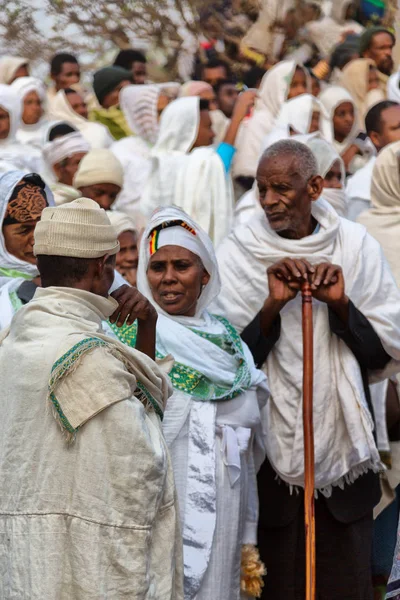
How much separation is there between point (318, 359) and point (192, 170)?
3.40 m

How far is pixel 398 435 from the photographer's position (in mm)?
7113

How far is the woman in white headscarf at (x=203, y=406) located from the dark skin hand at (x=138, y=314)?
622 millimetres

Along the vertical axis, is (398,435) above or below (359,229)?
below

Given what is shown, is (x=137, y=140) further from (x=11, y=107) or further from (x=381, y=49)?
(x=381, y=49)

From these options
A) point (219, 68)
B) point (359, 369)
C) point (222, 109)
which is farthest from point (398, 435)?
point (219, 68)

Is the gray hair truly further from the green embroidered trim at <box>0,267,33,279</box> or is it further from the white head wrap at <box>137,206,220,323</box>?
the green embroidered trim at <box>0,267,33,279</box>

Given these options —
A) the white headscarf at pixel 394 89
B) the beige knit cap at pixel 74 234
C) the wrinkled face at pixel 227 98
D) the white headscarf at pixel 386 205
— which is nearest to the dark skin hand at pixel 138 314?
the beige knit cap at pixel 74 234

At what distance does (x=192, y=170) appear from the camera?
9.31m

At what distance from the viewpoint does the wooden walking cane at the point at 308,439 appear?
5.83 metres

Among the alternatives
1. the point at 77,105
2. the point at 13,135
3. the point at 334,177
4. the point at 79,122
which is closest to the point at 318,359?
the point at 334,177

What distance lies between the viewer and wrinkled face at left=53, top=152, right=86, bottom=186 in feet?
32.3

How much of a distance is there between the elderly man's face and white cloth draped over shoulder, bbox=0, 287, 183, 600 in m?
2.32

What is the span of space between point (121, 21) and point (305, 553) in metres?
11.4

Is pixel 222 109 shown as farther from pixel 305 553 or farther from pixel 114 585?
pixel 114 585
